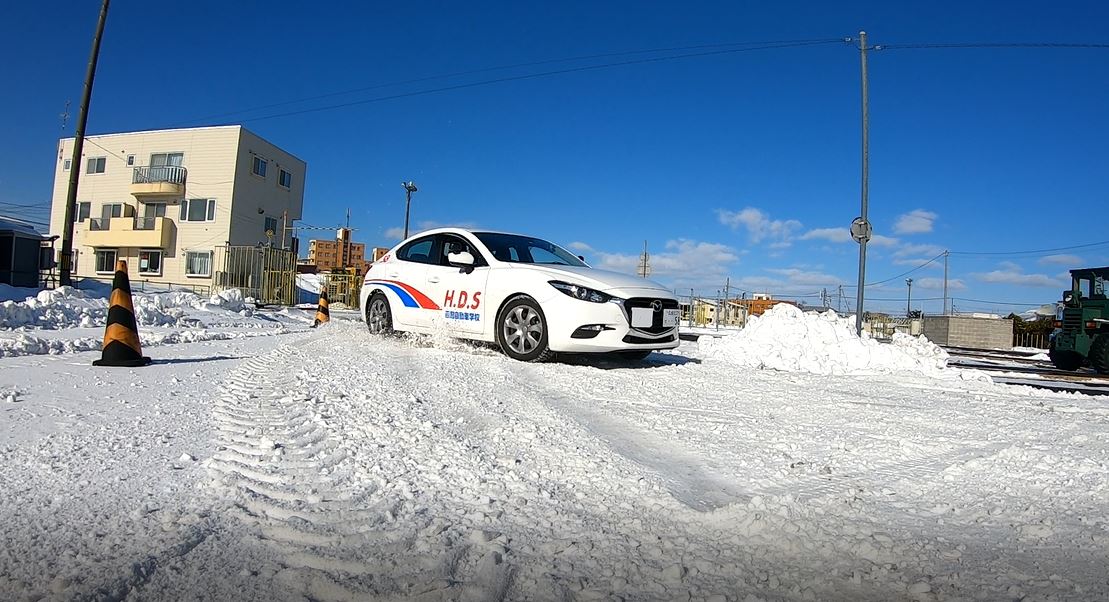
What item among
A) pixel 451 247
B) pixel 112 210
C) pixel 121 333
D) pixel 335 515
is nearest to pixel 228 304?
pixel 451 247

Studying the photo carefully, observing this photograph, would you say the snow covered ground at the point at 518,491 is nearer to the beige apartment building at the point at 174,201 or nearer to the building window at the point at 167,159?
the beige apartment building at the point at 174,201

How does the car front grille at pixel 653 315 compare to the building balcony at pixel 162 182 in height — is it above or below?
below

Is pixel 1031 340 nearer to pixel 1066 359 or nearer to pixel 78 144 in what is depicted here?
pixel 1066 359

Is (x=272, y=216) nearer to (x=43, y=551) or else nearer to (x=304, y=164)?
(x=304, y=164)

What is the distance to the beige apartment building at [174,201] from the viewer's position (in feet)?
117

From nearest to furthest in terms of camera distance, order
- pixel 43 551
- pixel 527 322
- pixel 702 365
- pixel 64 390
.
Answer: pixel 43 551 < pixel 64 390 < pixel 527 322 < pixel 702 365

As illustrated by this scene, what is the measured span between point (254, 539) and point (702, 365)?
6046 millimetres

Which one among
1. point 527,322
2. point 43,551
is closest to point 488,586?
point 43,551

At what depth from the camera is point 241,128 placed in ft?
116

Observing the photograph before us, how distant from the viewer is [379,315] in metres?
8.09

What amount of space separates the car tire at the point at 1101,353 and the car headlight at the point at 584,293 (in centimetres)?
1162

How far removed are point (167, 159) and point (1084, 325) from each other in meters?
43.2

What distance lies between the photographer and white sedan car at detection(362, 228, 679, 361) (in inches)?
244

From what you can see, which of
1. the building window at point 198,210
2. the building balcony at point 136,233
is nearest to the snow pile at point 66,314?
the building window at point 198,210
